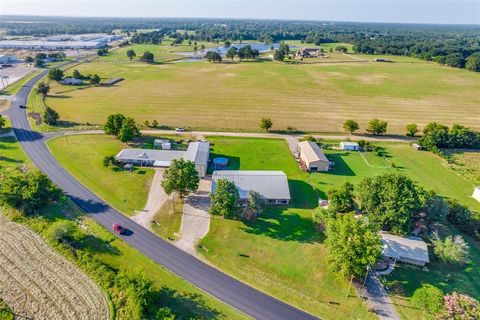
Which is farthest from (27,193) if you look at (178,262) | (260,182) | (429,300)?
(429,300)

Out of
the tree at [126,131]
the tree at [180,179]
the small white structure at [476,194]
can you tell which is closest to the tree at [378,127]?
the small white structure at [476,194]

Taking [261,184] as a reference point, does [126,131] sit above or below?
above

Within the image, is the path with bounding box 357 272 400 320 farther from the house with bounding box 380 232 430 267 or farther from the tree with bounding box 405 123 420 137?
the tree with bounding box 405 123 420 137

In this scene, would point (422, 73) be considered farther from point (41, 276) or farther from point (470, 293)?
point (41, 276)

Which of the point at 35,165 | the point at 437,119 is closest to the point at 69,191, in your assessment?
the point at 35,165

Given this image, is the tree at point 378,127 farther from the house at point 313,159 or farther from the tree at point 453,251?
the tree at point 453,251

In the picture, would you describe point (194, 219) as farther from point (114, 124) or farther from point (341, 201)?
point (114, 124)
